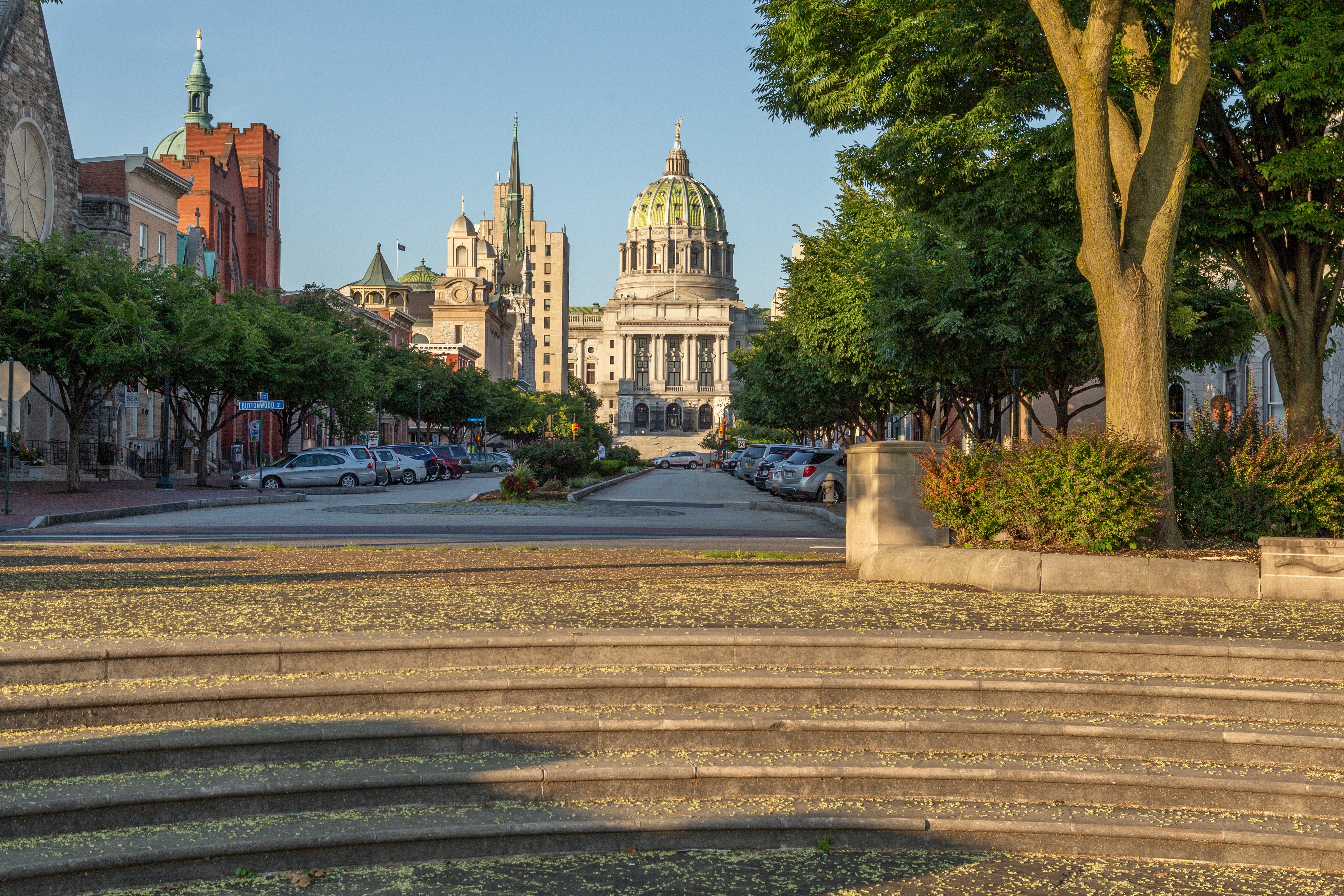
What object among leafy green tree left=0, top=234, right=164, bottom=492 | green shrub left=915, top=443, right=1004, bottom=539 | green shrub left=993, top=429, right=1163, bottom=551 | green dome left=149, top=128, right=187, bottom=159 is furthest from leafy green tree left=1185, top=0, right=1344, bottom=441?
green dome left=149, top=128, right=187, bottom=159

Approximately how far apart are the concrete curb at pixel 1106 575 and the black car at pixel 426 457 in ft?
147

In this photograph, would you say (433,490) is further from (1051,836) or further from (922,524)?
(1051,836)

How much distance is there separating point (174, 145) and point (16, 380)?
59.3 m

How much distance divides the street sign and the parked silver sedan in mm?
18964

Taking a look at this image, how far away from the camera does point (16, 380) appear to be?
76.5 feet

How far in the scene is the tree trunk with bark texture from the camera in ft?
37.9

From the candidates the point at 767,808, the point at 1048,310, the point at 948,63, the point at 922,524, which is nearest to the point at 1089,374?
the point at 1048,310

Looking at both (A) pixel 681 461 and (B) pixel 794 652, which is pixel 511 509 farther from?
(A) pixel 681 461

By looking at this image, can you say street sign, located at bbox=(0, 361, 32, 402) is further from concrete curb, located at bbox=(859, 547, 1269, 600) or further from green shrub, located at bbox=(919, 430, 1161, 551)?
concrete curb, located at bbox=(859, 547, 1269, 600)

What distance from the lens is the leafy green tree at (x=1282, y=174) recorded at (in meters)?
13.9

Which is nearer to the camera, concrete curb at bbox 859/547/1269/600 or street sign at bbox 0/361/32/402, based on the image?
concrete curb at bbox 859/547/1269/600

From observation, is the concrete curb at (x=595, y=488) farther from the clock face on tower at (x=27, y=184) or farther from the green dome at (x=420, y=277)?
the green dome at (x=420, y=277)

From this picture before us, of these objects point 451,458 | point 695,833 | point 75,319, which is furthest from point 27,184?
point 695,833

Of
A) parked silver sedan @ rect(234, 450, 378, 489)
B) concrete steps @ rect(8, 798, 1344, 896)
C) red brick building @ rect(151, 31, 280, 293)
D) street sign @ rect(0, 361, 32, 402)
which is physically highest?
red brick building @ rect(151, 31, 280, 293)
